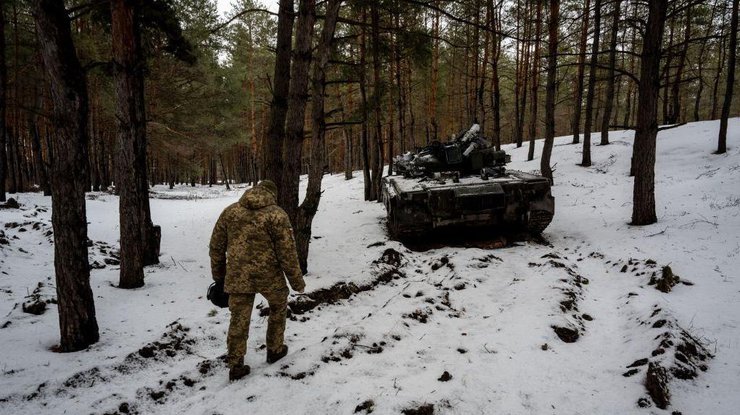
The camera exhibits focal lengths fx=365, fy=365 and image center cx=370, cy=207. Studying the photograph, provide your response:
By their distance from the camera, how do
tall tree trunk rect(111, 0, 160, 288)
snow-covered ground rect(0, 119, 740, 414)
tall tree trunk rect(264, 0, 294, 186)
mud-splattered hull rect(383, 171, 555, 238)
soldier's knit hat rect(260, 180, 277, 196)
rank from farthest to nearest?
mud-splattered hull rect(383, 171, 555, 238)
tall tree trunk rect(264, 0, 294, 186)
tall tree trunk rect(111, 0, 160, 288)
soldier's knit hat rect(260, 180, 277, 196)
snow-covered ground rect(0, 119, 740, 414)

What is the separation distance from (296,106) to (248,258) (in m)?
3.26

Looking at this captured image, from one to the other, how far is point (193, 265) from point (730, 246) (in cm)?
913

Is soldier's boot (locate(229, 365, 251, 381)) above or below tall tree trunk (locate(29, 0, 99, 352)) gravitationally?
below

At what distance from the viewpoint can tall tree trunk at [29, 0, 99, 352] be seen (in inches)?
140

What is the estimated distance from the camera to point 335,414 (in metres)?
2.93

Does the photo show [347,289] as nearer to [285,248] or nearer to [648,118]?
[285,248]

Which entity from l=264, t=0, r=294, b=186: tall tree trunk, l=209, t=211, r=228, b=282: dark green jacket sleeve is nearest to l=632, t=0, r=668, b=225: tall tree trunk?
l=264, t=0, r=294, b=186: tall tree trunk

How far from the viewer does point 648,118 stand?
7.52 metres

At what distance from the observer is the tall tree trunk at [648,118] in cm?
739

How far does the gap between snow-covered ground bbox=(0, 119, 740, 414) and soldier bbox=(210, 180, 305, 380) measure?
485 mm

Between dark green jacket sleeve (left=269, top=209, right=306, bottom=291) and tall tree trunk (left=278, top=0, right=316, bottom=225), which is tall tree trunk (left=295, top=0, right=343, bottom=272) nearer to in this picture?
tall tree trunk (left=278, top=0, right=316, bottom=225)

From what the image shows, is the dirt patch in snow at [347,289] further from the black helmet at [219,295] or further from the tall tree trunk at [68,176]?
the tall tree trunk at [68,176]

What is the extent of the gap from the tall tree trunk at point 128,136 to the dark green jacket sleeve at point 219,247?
9.17 feet

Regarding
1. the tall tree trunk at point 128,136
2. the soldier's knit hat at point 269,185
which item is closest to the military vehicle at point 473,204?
the soldier's knit hat at point 269,185
